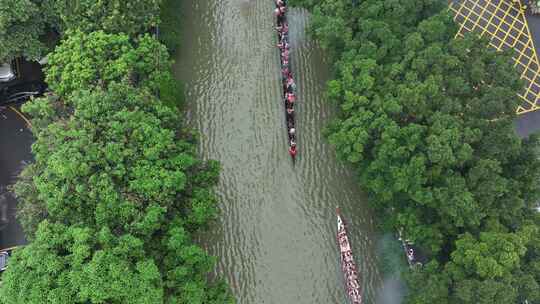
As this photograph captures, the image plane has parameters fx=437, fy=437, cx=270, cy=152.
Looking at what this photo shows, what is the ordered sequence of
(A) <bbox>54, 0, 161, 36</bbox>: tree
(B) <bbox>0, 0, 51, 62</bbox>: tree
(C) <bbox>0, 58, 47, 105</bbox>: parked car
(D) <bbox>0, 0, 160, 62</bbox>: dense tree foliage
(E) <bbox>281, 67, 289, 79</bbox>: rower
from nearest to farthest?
(B) <bbox>0, 0, 51, 62</bbox>: tree
(D) <bbox>0, 0, 160, 62</bbox>: dense tree foliage
(A) <bbox>54, 0, 161, 36</bbox>: tree
(C) <bbox>0, 58, 47, 105</bbox>: parked car
(E) <bbox>281, 67, 289, 79</bbox>: rower

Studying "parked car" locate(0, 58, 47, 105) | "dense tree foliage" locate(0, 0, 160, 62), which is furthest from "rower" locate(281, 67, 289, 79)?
"parked car" locate(0, 58, 47, 105)

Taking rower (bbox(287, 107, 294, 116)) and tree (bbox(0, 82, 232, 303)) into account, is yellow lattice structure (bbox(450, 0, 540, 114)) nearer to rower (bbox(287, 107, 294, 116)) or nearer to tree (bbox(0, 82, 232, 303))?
rower (bbox(287, 107, 294, 116))

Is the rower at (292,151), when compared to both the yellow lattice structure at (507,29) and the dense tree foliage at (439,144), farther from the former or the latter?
the yellow lattice structure at (507,29)

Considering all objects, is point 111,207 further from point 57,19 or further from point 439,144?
point 439,144

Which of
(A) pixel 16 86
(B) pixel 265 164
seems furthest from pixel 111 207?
(A) pixel 16 86

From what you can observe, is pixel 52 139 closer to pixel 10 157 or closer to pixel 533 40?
pixel 10 157

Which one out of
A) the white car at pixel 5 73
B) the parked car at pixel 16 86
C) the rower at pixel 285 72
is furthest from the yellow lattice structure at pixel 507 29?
the white car at pixel 5 73
